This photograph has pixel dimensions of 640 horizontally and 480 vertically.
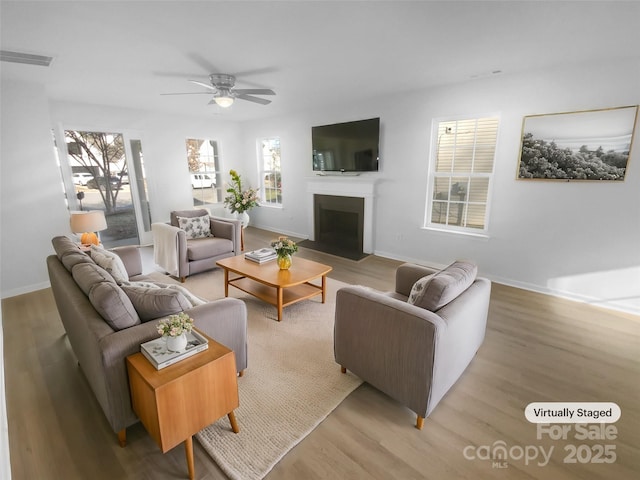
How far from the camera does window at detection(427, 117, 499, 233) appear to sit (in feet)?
12.8

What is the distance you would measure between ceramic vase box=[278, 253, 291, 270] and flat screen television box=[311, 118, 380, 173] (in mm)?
2418

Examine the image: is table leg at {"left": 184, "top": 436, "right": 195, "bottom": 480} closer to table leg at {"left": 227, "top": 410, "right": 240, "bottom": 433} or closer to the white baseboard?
table leg at {"left": 227, "top": 410, "right": 240, "bottom": 433}

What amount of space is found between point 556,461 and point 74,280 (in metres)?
3.15

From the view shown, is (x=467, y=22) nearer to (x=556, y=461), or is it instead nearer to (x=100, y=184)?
(x=556, y=461)

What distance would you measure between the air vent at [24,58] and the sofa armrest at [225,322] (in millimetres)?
3033

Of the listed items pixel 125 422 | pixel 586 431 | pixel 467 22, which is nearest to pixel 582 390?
pixel 586 431

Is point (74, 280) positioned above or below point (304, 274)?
above

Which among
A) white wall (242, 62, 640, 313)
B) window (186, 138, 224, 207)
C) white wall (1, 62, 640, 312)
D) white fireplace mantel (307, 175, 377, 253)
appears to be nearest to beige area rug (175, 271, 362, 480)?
white fireplace mantel (307, 175, 377, 253)

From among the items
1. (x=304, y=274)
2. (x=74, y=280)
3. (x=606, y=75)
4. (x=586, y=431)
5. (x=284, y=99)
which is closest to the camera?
(x=586, y=431)

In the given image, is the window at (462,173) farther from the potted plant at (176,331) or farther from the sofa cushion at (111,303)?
the sofa cushion at (111,303)

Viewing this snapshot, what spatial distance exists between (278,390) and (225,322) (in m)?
0.63

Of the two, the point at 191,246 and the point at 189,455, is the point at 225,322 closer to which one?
the point at 189,455

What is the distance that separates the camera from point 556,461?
5.34 ft

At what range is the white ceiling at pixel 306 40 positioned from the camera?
80.9 inches
